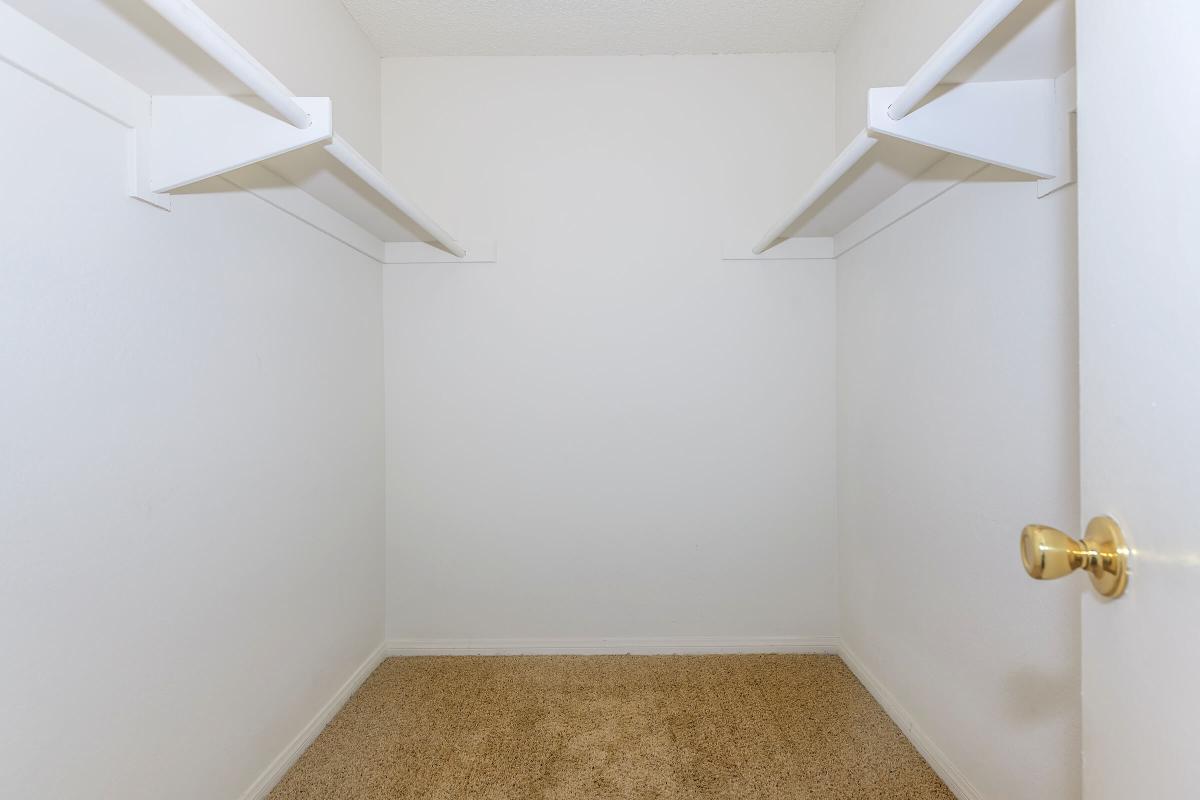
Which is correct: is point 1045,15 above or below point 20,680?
above

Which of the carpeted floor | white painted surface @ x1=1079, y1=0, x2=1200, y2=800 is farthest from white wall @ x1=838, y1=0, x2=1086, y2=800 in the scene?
white painted surface @ x1=1079, y1=0, x2=1200, y2=800

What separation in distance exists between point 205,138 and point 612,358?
1.65 m

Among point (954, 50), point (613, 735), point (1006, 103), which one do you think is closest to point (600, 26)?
point (1006, 103)

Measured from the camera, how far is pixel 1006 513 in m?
1.54

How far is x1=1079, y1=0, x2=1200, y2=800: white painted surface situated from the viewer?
52 centimetres

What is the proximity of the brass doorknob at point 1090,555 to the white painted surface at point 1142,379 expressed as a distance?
0.01 meters

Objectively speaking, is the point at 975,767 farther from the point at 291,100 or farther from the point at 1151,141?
the point at 291,100

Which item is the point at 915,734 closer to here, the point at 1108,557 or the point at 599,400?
the point at 599,400

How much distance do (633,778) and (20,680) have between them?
1.47 m

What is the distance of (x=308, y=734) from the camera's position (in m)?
2.03

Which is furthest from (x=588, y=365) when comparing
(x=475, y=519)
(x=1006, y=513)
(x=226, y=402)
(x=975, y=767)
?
(x=975, y=767)

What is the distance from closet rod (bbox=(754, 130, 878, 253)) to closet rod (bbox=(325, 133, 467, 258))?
1161mm

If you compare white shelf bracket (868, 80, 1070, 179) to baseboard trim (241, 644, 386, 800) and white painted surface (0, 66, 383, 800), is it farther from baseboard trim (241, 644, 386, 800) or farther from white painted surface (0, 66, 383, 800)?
baseboard trim (241, 644, 386, 800)

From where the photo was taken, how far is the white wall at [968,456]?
4.53 feet
